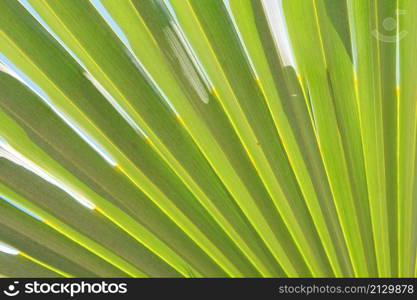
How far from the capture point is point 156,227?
1.61 meters

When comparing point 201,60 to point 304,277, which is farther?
point 304,277

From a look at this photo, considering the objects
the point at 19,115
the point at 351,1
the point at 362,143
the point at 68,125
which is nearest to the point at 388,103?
the point at 362,143

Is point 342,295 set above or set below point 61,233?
below

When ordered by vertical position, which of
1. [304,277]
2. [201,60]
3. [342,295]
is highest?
[201,60]

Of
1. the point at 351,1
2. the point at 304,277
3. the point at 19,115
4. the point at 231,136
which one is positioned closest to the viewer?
the point at 351,1

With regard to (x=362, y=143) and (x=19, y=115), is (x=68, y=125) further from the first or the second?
(x=362, y=143)

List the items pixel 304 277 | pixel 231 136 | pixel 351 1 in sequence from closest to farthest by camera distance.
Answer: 1. pixel 351 1
2. pixel 231 136
3. pixel 304 277

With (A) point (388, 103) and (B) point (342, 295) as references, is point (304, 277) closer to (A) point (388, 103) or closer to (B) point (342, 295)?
(B) point (342, 295)

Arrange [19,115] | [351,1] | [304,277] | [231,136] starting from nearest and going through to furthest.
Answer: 1. [351,1]
2. [19,115]
3. [231,136]
4. [304,277]

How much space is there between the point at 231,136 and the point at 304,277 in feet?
1.85

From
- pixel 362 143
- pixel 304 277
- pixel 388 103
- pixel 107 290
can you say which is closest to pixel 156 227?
pixel 107 290

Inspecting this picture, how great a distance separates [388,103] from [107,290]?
1049mm

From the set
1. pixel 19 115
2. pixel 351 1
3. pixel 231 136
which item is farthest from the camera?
pixel 231 136

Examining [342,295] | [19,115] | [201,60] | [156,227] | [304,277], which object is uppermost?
[201,60]
